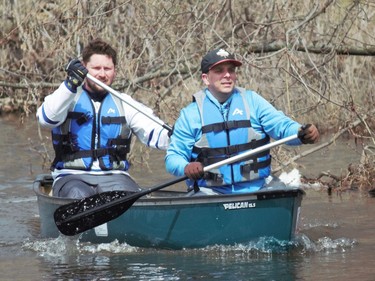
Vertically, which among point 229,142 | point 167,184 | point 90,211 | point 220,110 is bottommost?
point 90,211

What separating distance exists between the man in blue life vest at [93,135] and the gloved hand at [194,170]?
3.21 feet

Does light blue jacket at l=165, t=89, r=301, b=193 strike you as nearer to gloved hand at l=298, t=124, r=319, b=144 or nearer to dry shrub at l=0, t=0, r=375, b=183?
gloved hand at l=298, t=124, r=319, b=144

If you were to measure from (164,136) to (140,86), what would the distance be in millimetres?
1934

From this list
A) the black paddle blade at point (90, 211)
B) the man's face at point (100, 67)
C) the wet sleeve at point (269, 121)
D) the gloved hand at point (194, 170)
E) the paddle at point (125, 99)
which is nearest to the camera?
the gloved hand at point (194, 170)

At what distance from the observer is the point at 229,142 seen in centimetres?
753

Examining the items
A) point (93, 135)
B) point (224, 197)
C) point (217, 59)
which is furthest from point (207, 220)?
point (93, 135)

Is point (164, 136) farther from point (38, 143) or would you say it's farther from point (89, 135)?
point (38, 143)

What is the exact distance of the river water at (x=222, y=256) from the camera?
6.93 meters

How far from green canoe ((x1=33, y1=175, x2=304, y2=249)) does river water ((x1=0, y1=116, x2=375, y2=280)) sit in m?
0.07

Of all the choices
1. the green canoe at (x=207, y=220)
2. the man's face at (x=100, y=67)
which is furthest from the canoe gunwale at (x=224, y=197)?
the man's face at (x=100, y=67)

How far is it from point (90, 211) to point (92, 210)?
1 centimetres

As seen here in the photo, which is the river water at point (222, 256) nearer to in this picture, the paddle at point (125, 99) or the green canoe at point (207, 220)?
the green canoe at point (207, 220)

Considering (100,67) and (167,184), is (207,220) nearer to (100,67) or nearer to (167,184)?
(167,184)

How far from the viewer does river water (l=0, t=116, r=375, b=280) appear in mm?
6934
